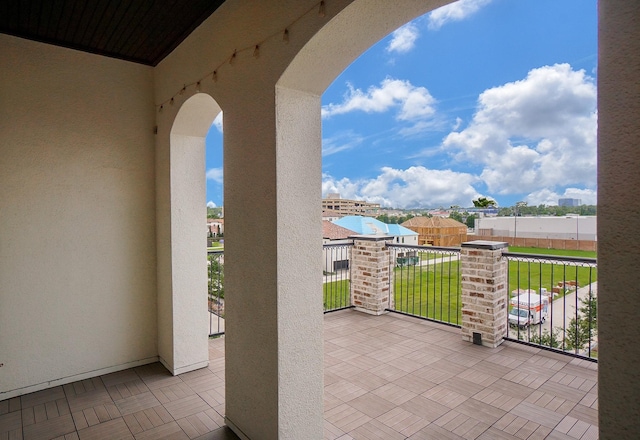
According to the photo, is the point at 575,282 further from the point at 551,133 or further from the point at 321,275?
the point at 551,133

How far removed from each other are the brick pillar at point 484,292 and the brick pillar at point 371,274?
1230mm

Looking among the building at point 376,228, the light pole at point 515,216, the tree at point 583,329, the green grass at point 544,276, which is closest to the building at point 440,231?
the building at point 376,228

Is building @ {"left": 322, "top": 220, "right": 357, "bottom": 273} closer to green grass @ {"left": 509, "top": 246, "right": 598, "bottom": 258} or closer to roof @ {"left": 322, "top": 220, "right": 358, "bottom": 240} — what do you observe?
roof @ {"left": 322, "top": 220, "right": 358, "bottom": 240}

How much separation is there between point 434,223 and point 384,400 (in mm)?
2730

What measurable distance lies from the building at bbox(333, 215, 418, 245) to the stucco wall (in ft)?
10.1

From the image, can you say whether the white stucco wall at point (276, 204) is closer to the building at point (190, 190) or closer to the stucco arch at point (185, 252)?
the building at point (190, 190)

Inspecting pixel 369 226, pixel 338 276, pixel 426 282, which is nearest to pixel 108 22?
pixel 338 276

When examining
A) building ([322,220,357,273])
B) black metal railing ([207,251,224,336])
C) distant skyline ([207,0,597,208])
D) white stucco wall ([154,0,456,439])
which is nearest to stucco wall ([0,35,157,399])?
distant skyline ([207,0,597,208])

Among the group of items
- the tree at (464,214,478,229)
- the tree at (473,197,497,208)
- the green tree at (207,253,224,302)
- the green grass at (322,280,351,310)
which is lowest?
the green grass at (322,280,351,310)

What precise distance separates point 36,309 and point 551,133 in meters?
10.5

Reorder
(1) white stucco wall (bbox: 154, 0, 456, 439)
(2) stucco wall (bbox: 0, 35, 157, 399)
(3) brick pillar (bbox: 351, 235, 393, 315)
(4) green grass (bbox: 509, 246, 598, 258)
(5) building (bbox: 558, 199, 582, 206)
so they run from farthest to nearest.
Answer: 1. (3) brick pillar (bbox: 351, 235, 393, 315)
2. (4) green grass (bbox: 509, 246, 598, 258)
3. (5) building (bbox: 558, 199, 582, 206)
4. (2) stucco wall (bbox: 0, 35, 157, 399)
5. (1) white stucco wall (bbox: 154, 0, 456, 439)

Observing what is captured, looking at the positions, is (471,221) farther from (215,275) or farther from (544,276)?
(215,275)

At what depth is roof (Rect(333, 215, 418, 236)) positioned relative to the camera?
5.27m

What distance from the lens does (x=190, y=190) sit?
10.6 feet
